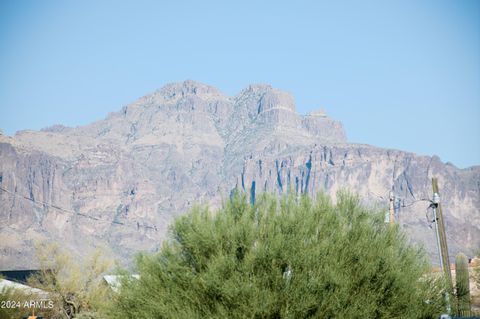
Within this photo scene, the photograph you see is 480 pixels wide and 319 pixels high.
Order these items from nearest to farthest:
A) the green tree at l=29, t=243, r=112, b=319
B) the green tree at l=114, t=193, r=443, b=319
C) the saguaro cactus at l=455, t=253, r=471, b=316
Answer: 1. the green tree at l=114, t=193, r=443, b=319
2. the saguaro cactus at l=455, t=253, r=471, b=316
3. the green tree at l=29, t=243, r=112, b=319

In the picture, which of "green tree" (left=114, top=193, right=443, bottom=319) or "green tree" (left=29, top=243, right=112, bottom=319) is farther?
"green tree" (left=29, top=243, right=112, bottom=319)

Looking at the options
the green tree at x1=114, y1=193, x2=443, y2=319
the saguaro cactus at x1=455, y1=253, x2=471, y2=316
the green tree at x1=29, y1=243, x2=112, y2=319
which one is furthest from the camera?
the green tree at x1=29, y1=243, x2=112, y2=319

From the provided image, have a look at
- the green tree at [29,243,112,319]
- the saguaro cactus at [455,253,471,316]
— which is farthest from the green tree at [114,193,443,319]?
the green tree at [29,243,112,319]

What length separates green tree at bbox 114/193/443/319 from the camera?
59.9 feet

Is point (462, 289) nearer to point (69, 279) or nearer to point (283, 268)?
point (283, 268)

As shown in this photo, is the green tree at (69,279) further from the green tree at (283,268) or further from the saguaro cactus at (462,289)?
the green tree at (283,268)

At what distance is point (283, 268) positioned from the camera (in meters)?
19.0

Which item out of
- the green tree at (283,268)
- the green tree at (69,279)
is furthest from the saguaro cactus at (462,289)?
the green tree at (69,279)

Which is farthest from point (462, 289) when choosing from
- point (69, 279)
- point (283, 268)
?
point (69, 279)

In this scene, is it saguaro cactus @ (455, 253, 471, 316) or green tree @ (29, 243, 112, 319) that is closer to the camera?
saguaro cactus @ (455, 253, 471, 316)

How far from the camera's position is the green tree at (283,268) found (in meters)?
18.2

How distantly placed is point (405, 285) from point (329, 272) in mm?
2762

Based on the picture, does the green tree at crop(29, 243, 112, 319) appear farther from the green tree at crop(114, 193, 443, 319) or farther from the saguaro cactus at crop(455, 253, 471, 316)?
the green tree at crop(114, 193, 443, 319)

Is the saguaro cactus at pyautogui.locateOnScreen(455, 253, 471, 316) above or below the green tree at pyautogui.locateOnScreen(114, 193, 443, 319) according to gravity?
below
